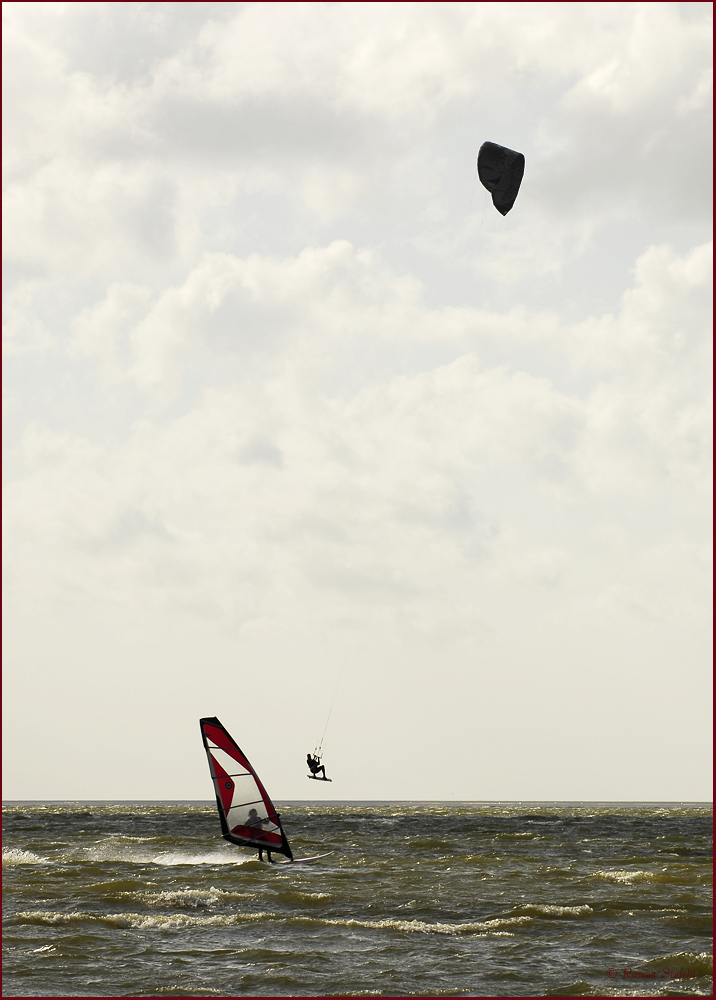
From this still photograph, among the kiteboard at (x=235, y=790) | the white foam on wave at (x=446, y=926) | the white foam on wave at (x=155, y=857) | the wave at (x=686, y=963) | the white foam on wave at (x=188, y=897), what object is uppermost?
the kiteboard at (x=235, y=790)

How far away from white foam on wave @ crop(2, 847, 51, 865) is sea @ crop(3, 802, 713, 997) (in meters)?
0.07

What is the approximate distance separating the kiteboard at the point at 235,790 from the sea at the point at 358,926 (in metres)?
1.81

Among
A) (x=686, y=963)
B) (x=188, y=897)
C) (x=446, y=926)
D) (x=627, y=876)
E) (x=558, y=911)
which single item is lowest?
(x=627, y=876)

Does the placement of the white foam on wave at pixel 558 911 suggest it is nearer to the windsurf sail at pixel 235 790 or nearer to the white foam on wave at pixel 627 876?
the white foam on wave at pixel 627 876

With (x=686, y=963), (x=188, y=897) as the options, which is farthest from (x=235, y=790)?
(x=686, y=963)

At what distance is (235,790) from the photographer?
19.7 meters

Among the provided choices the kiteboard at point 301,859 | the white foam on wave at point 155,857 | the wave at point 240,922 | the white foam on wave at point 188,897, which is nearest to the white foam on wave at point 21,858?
the white foam on wave at point 155,857

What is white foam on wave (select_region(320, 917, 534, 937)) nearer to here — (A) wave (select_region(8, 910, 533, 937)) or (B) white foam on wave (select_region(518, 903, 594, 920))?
(A) wave (select_region(8, 910, 533, 937))

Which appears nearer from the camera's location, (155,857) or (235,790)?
(235,790)

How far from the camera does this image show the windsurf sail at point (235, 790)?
19562 millimetres

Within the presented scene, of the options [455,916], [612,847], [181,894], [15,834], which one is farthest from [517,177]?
[15,834]

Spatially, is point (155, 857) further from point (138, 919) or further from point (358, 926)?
point (358, 926)

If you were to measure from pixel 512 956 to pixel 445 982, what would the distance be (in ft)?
7.22

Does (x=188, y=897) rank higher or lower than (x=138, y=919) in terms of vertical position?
lower
